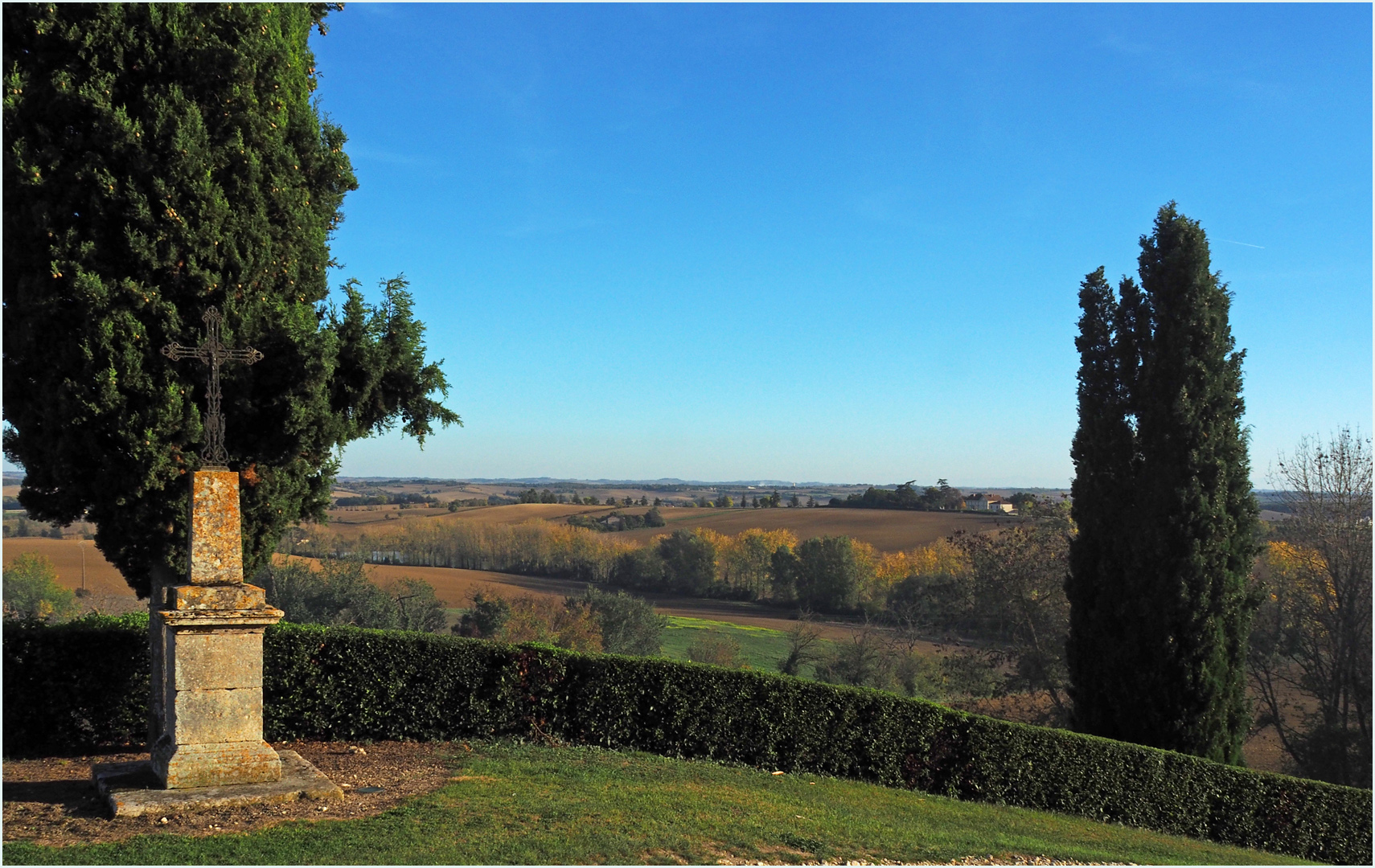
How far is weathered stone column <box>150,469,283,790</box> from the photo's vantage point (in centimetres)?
705

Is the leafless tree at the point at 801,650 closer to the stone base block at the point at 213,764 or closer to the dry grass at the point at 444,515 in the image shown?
the stone base block at the point at 213,764

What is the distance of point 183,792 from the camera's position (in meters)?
6.85

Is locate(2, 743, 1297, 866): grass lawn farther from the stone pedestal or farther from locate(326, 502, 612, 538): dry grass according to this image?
locate(326, 502, 612, 538): dry grass

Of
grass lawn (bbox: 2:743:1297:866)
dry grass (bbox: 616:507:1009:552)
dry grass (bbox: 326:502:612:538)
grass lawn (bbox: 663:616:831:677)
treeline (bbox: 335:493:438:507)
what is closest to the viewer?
grass lawn (bbox: 2:743:1297:866)

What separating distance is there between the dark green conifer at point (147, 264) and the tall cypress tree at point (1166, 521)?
1297 centimetres

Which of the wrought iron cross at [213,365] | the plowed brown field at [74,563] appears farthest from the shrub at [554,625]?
the wrought iron cross at [213,365]

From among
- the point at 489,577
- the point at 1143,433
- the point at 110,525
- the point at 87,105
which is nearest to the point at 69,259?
the point at 87,105

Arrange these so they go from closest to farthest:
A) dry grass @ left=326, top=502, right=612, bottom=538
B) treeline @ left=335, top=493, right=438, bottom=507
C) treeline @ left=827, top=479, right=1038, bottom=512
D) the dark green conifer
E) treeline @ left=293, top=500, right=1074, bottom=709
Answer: the dark green conifer, treeline @ left=293, top=500, right=1074, bottom=709, dry grass @ left=326, top=502, right=612, bottom=538, treeline @ left=827, top=479, right=1038, bottom=512, treeline @ left=335, top=493, right=438, bottom=507

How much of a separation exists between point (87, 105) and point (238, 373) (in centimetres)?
294

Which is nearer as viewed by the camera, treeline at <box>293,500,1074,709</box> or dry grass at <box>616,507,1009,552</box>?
treeline at <box>293,500,1074,709</box>

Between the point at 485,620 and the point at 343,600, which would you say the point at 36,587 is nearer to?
the point at 343,600

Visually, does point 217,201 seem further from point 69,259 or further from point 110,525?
point 110,525

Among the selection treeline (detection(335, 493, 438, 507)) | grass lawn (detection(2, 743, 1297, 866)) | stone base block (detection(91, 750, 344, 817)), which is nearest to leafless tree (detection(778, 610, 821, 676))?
grass lawn (detection(2, 743, 1297, 866))

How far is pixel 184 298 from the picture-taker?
887cm
